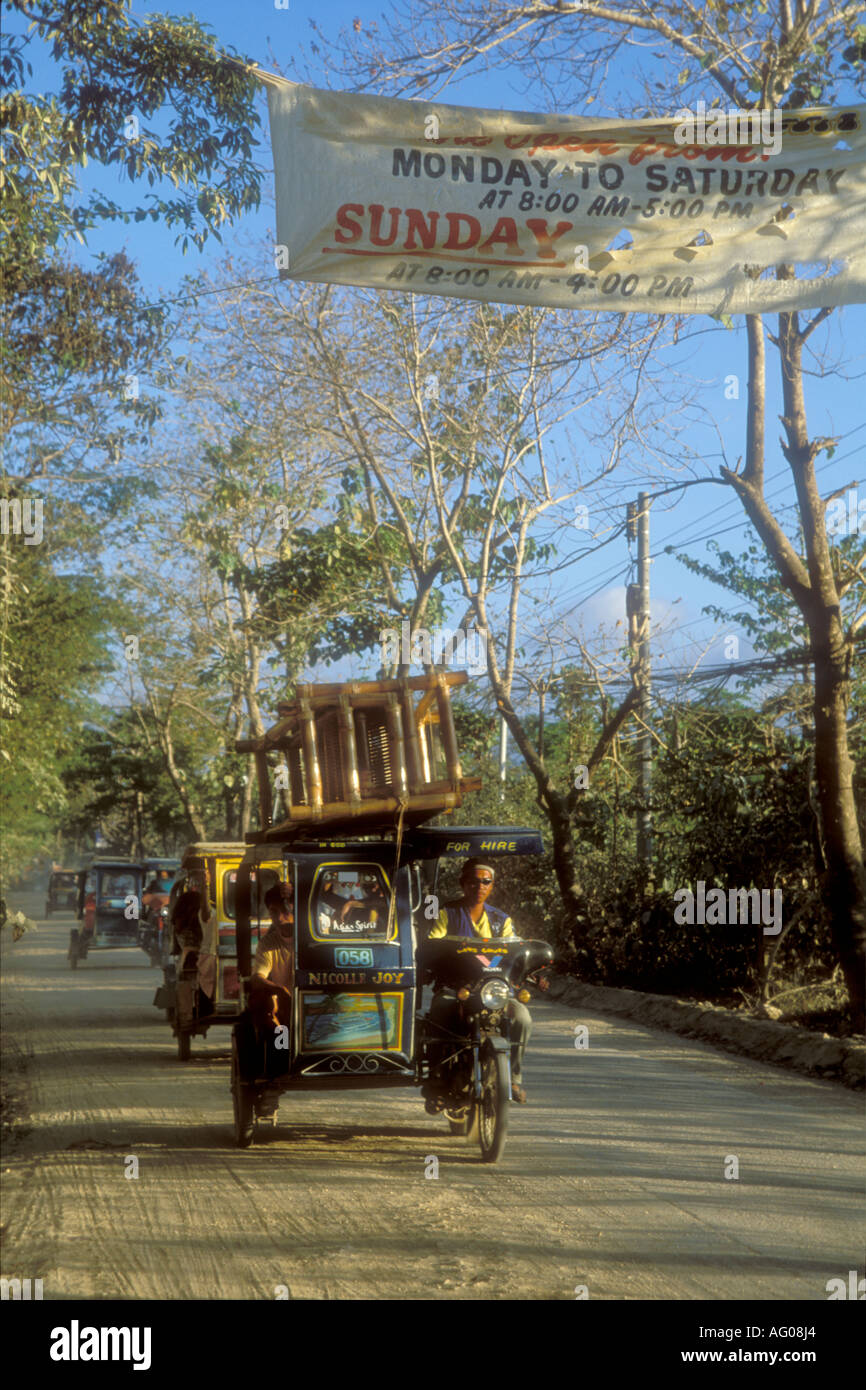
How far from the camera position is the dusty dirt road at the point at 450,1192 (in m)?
6.17

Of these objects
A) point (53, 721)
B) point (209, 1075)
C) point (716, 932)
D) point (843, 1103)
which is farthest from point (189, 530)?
point (843, 1103)

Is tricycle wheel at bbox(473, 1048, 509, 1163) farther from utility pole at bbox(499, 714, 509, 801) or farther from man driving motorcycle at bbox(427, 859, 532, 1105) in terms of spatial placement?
utility pole at bbox(499, 714, 509, 801)

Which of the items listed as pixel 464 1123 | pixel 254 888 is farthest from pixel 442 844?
pixel 254 888

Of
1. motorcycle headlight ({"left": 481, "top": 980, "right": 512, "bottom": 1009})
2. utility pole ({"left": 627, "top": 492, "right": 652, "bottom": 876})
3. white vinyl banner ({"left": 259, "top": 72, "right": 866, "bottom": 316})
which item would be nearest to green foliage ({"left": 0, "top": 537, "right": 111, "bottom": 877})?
utility pole ({"left": 627, "top": 492, "right": 652, "bottom": 876})

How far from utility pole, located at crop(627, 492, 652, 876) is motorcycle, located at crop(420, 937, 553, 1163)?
10.9 metres

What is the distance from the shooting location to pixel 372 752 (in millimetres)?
8984

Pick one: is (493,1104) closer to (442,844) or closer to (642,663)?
(442,844)

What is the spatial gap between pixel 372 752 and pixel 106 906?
25.5 metres

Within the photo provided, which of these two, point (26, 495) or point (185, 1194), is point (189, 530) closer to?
point (26, 495)

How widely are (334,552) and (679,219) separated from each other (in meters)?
19.8

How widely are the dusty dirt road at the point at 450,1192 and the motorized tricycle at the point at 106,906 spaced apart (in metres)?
19.6

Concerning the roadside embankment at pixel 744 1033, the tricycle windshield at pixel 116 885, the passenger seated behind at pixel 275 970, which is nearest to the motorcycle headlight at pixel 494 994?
the passenger seated behind at pixel 275 970

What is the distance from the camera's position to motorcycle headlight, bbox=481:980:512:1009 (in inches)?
351

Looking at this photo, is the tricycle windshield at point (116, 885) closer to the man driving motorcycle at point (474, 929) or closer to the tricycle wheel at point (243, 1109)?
the tricycle wheel at point (243, 1109)
